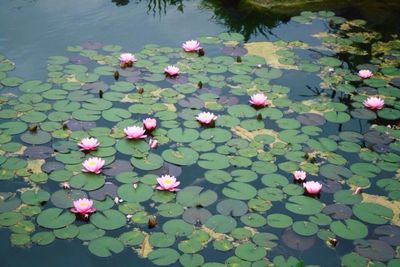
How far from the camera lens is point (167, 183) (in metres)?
3.12

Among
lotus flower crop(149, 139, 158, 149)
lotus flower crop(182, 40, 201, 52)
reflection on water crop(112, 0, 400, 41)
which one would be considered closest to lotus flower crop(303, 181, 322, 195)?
lotus flower crop(149, 139, 158, 149)

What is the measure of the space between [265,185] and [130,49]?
2.11 m

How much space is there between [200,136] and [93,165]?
794mm

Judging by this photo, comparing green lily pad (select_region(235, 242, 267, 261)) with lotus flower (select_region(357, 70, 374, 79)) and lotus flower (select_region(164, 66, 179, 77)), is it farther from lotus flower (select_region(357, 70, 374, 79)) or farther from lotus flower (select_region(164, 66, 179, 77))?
lotus flower (select_region(357, 70, 374, 79))

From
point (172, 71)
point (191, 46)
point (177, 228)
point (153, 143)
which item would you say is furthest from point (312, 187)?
point (191, 46)

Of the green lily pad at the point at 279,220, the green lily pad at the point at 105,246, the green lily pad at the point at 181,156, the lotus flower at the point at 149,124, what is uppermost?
the lotus flower at the point at 149,124

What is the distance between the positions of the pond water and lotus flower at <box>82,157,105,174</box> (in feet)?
0.14

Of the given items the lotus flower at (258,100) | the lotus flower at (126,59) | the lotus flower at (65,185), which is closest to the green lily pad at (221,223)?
the lotus flower at (65,185)

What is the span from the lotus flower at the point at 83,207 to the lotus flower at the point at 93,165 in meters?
0.30

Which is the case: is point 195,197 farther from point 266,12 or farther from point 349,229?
point 266,12

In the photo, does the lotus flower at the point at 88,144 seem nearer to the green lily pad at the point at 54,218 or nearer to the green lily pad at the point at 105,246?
the green lily pad at the point at 54,218

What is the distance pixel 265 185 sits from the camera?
3.22m

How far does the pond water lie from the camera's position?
111 inches

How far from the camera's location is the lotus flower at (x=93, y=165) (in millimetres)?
3201
